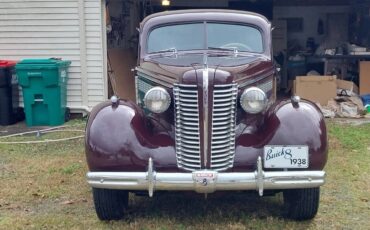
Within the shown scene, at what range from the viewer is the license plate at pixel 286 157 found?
4.41 m

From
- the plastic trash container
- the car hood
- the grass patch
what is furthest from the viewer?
the plastic trash container

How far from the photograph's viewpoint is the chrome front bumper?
4.22m

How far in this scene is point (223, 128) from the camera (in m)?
4.52

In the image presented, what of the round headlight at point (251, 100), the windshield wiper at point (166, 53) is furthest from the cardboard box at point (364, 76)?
the round headlight at point (251, 100)

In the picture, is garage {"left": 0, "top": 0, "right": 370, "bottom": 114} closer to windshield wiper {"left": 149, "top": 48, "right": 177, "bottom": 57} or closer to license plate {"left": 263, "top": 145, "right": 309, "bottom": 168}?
windshield wiper {"left": 149, "top": 48, "right": 177, "bottom": 57}

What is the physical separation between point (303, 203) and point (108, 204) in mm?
1587

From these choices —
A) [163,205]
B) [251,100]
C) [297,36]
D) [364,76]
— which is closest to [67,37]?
[163,205]

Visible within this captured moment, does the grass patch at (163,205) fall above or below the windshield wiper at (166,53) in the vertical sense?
below

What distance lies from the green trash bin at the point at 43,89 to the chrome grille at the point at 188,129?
5649mm

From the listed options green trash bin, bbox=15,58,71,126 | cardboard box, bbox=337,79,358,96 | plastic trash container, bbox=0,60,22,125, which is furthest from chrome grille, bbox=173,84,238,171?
cardboard box, bbox=337,79,358,96

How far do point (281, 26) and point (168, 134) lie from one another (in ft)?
37.4

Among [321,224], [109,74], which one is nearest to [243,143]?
[321,224]

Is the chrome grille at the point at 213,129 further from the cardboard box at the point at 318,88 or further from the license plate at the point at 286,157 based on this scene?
the cardboard box at the point at 318,88

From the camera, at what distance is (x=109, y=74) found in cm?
1161
